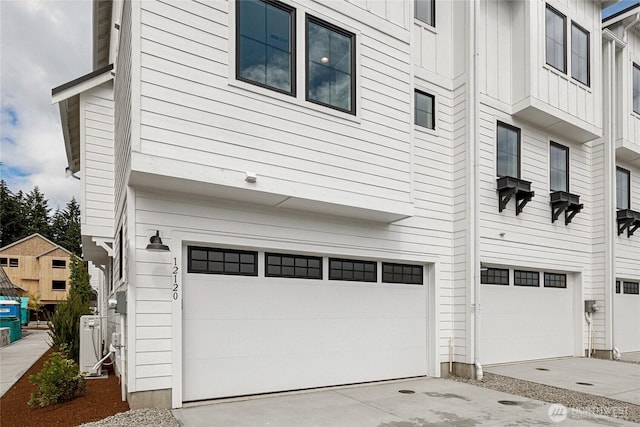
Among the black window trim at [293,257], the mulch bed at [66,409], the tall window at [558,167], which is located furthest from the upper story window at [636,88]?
the mulch bed at [66,409]

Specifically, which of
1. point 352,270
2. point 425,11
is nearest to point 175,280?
point 352,270

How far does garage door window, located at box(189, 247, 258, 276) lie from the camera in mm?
5578

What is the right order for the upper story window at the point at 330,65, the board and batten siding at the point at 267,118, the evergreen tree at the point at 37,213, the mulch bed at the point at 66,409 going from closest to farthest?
the mulch bed at the point at 66,409, the board and batten siding at the point at 267,118, the upper story window at the point at 330,65, the evergreen tree at the point at 37,213

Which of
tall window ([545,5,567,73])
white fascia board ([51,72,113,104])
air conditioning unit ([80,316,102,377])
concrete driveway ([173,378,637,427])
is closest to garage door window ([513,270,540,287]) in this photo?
A: concrete driveway ([173,378,637,427])

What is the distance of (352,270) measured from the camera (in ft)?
22.8

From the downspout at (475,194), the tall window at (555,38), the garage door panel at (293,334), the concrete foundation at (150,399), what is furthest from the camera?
the tall window at (555,38)

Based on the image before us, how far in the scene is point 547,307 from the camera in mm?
9719

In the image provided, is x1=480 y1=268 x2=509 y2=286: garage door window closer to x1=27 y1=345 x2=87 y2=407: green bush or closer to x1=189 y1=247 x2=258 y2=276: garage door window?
x1=189 y1=247 x2=258 y2=276: garage door window

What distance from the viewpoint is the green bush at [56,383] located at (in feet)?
17.2

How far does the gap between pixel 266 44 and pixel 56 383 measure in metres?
5.02

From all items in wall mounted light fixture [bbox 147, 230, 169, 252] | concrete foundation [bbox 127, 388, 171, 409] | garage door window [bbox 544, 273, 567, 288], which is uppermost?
wall mounted light fixture [bbox 147, 230, 169, 252]

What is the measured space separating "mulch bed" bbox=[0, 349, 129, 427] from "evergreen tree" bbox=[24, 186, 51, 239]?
4715 cm

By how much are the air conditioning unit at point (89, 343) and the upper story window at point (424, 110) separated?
21.6 feet

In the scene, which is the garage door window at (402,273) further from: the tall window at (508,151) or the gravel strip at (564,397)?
the tall window at (508,151)
